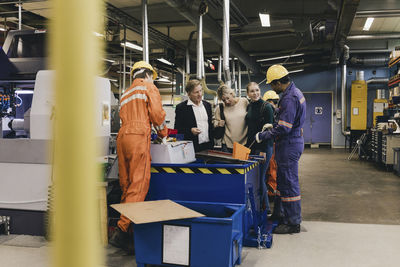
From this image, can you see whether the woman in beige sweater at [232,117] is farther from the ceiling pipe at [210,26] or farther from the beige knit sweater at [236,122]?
the ceiling pipe at [210,26]

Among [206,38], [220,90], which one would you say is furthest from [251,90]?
[206,38]

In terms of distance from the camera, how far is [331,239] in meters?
3.57

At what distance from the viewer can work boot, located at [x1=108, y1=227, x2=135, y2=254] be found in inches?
124

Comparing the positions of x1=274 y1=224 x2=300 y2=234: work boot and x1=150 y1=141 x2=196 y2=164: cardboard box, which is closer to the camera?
x1=150 y1=141 x2=196 y2=164: cardboard box

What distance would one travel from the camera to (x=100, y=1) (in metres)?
0.55

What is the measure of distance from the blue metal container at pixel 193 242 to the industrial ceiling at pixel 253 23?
425 centimetres

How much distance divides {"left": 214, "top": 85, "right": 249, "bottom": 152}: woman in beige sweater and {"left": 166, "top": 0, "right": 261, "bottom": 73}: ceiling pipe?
2.47 metres

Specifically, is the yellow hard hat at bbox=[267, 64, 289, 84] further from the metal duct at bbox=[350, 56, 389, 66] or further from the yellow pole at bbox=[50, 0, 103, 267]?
the metal duct at bbox=[350, 56, 389, 66]

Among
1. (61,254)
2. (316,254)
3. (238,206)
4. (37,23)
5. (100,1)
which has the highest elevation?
(37,23)

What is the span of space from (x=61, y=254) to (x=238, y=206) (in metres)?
2.36

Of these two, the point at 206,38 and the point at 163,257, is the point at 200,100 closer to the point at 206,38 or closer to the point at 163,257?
the point at 163,257

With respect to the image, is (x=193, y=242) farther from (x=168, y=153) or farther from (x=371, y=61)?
(x=371, y=61)

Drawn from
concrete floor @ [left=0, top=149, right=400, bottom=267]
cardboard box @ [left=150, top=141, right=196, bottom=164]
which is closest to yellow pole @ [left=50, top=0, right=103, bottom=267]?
concrete floor @ [left=0, top=149, right=400, bottom=267]

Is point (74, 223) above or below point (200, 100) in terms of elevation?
below
